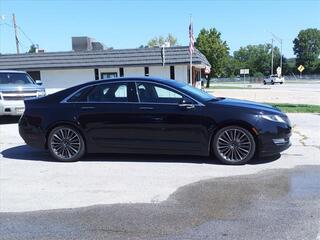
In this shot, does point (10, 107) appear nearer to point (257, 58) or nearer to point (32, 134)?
point (32, 134)

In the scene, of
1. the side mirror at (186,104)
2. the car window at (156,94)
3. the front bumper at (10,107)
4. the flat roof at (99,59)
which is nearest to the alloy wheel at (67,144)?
the car window at (156,94)

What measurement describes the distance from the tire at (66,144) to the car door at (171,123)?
1174mm

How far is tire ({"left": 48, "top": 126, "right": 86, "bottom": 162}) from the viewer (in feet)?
27.8

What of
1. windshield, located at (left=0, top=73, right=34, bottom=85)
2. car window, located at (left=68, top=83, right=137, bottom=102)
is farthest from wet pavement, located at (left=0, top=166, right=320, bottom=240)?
windshield, located at (left=0, top=73, right=34, bottom=85)

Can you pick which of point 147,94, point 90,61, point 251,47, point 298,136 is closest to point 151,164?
point 147,94

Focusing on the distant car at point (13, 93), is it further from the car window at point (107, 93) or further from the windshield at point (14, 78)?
the car window at point (107, 93)

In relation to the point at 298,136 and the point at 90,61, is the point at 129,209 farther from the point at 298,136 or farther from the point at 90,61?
the point at 90,61

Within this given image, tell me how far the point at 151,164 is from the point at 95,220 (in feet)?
9.46

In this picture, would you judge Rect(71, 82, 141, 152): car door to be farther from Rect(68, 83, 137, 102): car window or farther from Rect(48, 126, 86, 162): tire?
Rect(48, 126, 86, 162): tire

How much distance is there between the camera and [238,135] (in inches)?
309

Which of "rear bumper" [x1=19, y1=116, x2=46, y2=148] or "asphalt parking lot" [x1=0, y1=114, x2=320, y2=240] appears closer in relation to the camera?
"asphalt parking lot" [x1=0, y1=114, x2=320, y2=240]

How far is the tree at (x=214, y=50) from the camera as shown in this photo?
69438 mm

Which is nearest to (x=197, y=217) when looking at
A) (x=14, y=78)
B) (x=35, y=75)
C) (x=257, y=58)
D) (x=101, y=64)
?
(x=14, y=78)

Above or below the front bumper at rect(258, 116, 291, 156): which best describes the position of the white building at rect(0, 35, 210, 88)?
above
